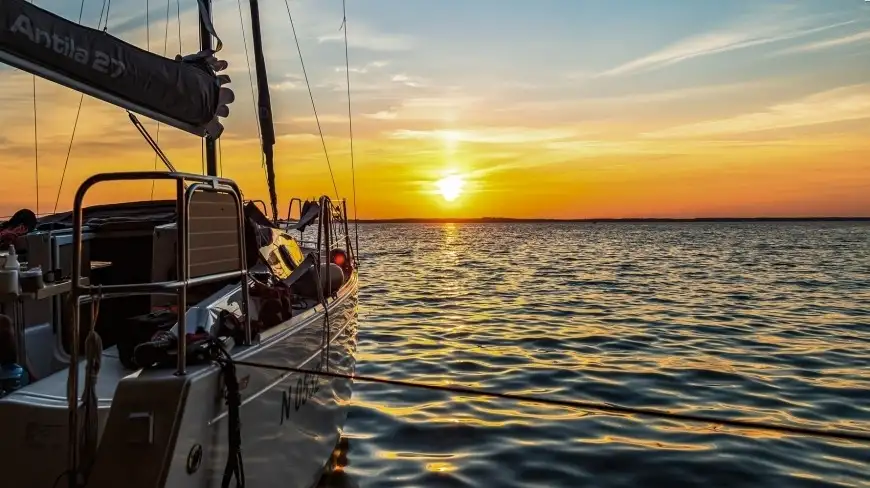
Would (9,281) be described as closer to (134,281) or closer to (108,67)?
(108,67)

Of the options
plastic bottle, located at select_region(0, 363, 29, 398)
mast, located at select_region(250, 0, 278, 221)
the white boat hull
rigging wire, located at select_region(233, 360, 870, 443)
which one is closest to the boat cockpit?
plastic bottle, located at select_region(0, 363, 29, 398)

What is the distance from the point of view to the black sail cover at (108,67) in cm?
390

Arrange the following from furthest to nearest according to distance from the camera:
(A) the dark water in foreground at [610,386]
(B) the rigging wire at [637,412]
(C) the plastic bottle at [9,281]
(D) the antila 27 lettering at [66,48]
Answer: (A) the dark water in foreground at [610,386], (D) the antila 27 lettering at [66,48], (C) the plastic bottle at [9,281], (B) the rigging wire at [637,412]

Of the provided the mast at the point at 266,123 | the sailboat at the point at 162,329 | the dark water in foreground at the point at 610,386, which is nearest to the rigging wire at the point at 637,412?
the sailboat at the point at 162,329

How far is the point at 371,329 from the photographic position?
1339 cm

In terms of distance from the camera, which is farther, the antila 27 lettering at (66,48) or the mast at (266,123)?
the mast at (266,123)

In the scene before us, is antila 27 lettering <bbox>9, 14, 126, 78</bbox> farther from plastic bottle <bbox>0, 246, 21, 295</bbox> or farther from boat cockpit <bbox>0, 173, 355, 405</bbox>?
plastic bottle <bbox>0, 246, 21, 295</bbox>

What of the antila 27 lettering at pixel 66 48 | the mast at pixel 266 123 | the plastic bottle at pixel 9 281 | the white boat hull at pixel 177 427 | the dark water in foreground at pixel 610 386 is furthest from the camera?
the mast at pixel 266 123

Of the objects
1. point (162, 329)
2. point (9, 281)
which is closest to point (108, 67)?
point (9, 281)

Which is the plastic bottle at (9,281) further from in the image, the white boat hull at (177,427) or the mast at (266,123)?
the mast at (266,123)

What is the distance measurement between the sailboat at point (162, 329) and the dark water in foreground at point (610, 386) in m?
1.38

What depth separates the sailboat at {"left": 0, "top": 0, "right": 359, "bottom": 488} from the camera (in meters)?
3.16

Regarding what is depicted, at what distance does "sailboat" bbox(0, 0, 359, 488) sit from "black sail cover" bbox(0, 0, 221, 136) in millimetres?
10

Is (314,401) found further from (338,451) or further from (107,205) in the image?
(107,205)
